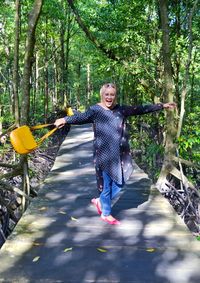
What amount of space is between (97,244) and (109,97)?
4.67 ft

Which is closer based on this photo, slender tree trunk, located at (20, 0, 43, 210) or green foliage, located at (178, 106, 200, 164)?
slender tree trunk, located at (20, 0, 43, 210)

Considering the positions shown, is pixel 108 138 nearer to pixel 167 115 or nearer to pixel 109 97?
pixel 109 97

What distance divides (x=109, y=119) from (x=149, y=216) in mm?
1200

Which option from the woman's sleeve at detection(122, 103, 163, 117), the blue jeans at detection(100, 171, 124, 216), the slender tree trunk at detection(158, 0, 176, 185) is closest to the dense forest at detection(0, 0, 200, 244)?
the slender tree trunk at detection(158, 0, 176, 185)

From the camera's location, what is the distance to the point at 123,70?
920 cm

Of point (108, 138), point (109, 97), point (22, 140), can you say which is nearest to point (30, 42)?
point (22, 140)

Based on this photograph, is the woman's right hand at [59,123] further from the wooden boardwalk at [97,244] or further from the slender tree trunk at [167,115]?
the slender tree trunk at [167,115]

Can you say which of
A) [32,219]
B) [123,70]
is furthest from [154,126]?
[32,219]

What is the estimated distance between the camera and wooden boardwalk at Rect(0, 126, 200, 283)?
118 inches

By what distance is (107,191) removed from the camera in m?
4.14

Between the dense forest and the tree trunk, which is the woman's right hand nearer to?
the dense forest

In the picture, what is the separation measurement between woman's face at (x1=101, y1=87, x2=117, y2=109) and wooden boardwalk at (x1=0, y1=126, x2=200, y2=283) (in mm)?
1242

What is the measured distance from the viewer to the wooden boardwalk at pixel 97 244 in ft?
9.85

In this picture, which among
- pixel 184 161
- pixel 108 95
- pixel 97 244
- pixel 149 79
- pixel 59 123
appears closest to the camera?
pixel 97 244
